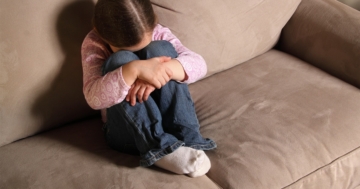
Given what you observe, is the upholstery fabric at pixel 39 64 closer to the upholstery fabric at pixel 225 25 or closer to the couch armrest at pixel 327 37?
the upholstery fabric at pixel 225 25

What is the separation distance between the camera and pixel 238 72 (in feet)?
4.78

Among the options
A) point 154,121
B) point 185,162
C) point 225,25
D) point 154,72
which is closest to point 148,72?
point 154,72

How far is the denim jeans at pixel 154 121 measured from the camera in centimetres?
99

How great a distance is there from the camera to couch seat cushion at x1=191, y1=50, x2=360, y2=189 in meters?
1.03

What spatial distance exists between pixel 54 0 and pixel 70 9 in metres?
0.06

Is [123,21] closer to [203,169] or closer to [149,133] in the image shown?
[149,133]

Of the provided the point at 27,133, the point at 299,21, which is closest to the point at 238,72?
the point at 299,21

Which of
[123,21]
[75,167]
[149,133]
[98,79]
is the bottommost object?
[75,167]

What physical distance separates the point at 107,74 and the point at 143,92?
0.37 ft

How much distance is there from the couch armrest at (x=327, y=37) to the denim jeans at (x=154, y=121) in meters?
0.65

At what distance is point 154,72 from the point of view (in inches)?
39.2

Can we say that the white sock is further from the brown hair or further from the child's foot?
the brown hair

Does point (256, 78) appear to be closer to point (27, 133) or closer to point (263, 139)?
point (263, 139)

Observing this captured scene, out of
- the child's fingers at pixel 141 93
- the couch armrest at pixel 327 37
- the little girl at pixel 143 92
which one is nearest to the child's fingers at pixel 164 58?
the little girl at pixel 143 92
